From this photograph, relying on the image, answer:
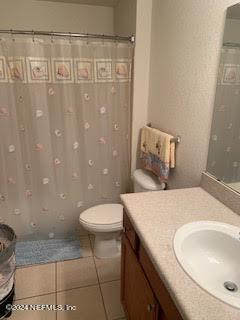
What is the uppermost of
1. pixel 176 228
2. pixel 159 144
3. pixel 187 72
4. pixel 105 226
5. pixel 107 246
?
pixel 187 72

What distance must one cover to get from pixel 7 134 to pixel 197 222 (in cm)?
159

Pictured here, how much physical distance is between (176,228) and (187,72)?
3.25 ft

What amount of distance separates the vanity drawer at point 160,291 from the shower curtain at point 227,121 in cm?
61

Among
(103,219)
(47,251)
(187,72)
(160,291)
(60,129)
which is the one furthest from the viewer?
(47,251)

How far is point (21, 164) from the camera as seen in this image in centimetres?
199

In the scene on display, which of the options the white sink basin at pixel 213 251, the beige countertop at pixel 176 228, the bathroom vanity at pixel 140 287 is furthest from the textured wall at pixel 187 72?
the bathroom vanity at pixel 140 287

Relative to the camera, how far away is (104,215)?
1908mm

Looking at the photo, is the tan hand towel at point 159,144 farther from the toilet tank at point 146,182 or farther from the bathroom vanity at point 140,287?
the bathroom vanity at point 140,287

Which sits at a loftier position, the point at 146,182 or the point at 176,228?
the point at 176,228

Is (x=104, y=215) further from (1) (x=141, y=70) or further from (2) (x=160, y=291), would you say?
(1) (x=141, y=70)

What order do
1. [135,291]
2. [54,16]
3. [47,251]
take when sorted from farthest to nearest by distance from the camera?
[54,16]
[47,251]
[135,291]

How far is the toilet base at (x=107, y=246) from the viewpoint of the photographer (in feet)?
6.56

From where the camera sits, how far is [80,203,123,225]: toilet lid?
1.83 metres

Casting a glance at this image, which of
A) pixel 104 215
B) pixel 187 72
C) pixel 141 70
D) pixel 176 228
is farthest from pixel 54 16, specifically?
pixel 176 228
